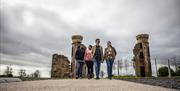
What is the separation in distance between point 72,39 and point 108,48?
6.11 ft

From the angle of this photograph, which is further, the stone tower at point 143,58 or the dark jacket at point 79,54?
Result: the stone tower at point 143,58

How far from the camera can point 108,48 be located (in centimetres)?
880

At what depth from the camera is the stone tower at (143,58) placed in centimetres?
941

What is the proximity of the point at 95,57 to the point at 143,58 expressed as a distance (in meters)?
2.55

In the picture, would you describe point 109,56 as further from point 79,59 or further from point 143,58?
point 143,58

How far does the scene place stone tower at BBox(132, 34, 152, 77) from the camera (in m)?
9.41

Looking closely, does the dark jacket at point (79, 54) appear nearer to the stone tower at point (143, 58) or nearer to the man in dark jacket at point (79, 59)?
the man in dark jacket at point (79, 59)

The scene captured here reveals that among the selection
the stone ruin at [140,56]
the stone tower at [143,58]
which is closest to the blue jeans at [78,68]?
the stone ruin at [140,56]

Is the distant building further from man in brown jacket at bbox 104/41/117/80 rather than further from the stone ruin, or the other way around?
man in brown jacket at bbox 104/41/117/80

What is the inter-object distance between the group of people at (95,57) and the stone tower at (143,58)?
64.8 inches

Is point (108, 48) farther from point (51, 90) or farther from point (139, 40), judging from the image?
point (51, 90)

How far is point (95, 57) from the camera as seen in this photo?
28.3 ft

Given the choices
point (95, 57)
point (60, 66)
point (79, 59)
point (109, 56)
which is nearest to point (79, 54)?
point (79, 59)

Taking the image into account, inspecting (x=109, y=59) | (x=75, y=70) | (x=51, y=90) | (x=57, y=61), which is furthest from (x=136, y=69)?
(x=51, y=90)
